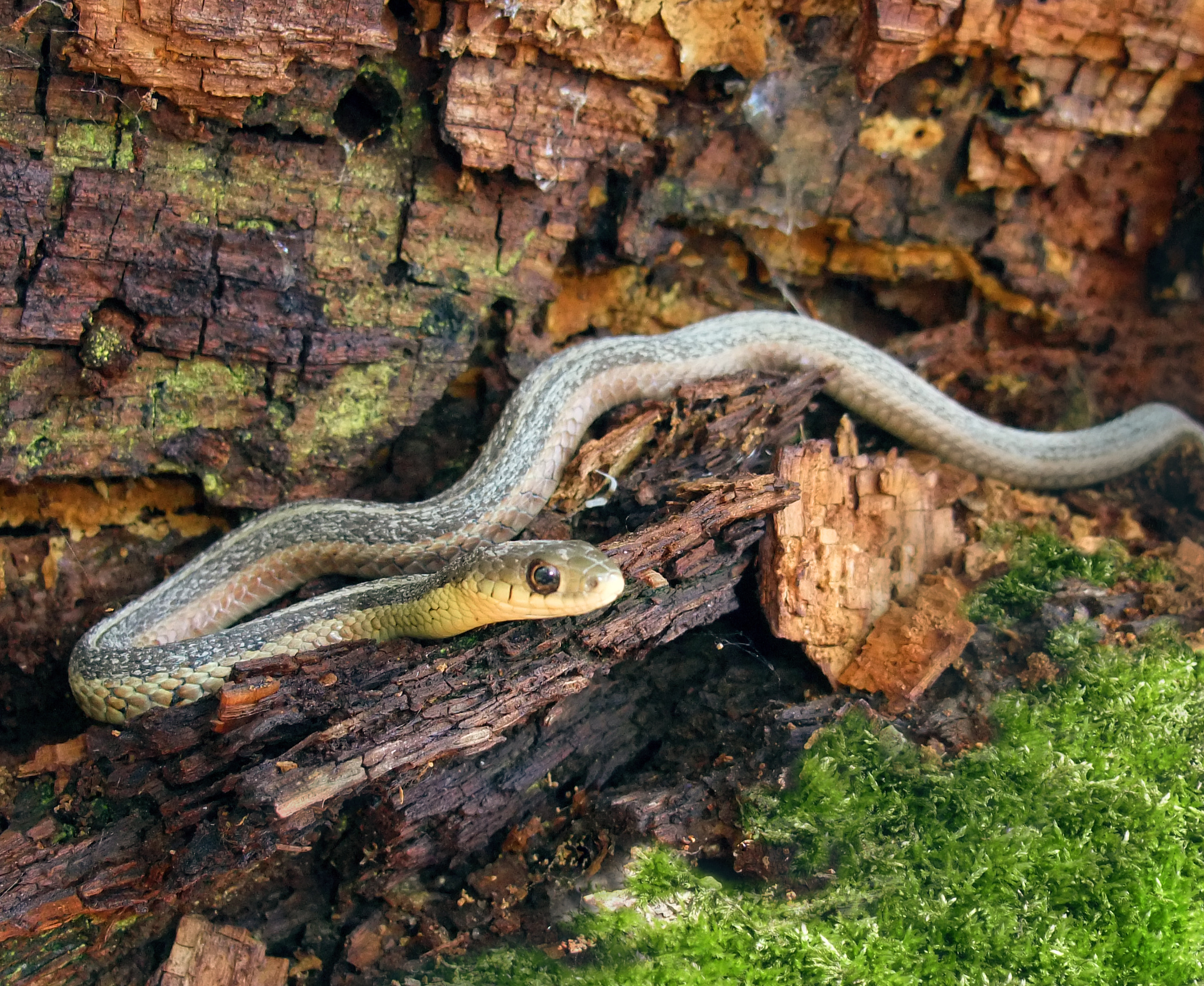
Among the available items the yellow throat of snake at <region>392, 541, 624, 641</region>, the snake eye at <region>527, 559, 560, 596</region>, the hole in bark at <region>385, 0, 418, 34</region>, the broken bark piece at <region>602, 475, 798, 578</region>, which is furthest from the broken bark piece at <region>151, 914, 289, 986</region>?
the hole in bark at <region>385, 0, 418, 34</region>

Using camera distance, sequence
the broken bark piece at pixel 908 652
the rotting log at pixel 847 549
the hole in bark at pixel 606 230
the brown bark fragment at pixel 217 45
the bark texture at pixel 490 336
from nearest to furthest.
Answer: the bark texture at pixel 490 336
the brown bark fragment at pixel 217 45
the broken bark piece at pixel 908 652
the rotting log at pixel 847 549
the hole in bark at pixel 606 230

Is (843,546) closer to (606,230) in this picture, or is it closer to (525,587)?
(525,587)

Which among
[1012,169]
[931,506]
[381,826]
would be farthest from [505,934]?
[1012,169]

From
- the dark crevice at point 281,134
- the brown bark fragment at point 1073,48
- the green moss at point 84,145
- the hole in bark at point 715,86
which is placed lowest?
the green moss at point 84,145

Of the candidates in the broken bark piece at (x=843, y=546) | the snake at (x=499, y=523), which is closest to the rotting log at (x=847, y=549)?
the broken bark piece at (x=843, y=546)

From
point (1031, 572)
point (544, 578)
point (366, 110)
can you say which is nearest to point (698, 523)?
point (544, 578)

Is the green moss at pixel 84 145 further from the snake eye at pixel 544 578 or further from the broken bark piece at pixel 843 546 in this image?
the broken bark piece at pixel 843 546

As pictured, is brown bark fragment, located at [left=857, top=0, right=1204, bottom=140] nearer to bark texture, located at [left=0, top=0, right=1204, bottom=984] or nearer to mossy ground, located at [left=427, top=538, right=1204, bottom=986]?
bark texture, located at [left=0, top=0, right=1204, bottom=984]

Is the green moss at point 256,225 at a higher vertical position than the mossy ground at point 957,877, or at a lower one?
higher
